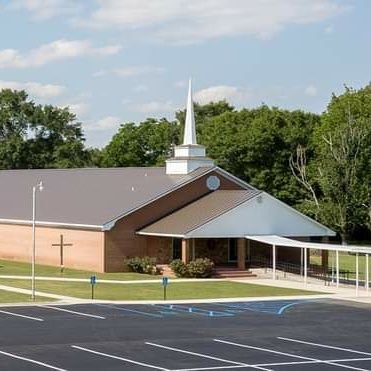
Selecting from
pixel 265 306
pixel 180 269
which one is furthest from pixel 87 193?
pixel 265 306

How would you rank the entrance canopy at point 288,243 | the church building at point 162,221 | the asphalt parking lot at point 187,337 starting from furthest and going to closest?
1. the church building at point 162,221
2. the entrance canopy at point 288,243
3. the asphalt parking lot at point 187,337

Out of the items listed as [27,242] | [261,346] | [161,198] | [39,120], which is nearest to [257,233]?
[161,198]

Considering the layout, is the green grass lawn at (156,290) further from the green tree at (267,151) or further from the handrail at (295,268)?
the green tree at (267,151)

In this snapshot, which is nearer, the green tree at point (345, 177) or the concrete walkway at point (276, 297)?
the concrete walkway at point (276, 297)

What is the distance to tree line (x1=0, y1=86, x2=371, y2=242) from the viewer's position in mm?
83938

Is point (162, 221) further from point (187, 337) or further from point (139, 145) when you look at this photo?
point (139, 145)

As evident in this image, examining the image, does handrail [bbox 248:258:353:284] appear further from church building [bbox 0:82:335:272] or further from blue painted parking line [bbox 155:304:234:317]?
blue painted parking line [bbox 155:304:234:317]

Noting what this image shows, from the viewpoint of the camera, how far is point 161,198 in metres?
61.0

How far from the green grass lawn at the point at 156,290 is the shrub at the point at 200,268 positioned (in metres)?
3.59

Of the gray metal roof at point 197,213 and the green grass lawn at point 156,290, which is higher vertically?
the gray metal roof at point 197,213

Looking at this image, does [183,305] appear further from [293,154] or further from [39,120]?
[39,120]

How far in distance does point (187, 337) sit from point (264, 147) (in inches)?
2539

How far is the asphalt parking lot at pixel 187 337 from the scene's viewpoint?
25.5m

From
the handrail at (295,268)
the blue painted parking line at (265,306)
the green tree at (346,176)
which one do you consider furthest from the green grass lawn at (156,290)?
the green tree at (346,176)
